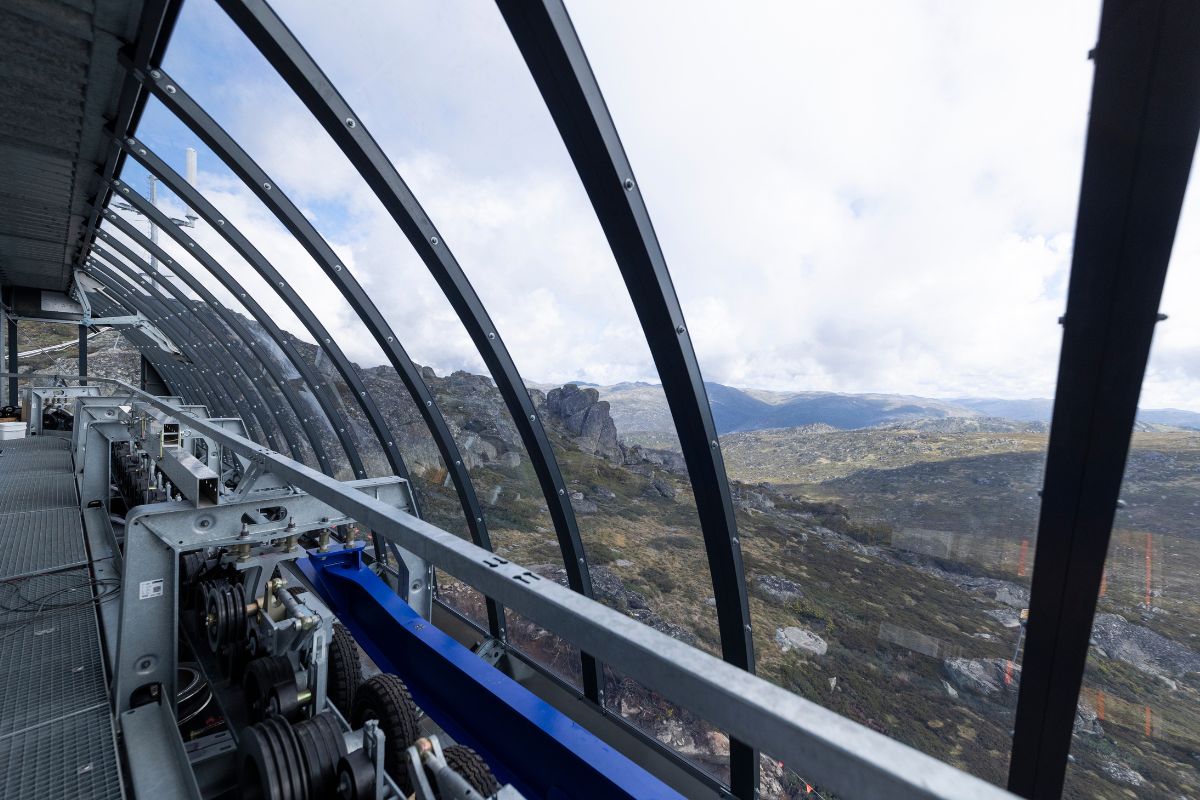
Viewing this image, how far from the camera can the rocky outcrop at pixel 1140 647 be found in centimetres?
198

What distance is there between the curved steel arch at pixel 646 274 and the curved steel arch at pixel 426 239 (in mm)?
1645

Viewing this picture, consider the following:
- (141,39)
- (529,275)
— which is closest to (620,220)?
(529,275)

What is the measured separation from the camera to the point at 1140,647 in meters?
2.05

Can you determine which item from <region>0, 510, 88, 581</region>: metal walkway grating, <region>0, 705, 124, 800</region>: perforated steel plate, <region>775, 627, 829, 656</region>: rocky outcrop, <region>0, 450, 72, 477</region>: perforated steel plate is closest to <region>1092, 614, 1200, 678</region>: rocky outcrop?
<region>775, 627, 829, 656</region>: rocky outcrop

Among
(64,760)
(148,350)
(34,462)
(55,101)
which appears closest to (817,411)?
(64,760)

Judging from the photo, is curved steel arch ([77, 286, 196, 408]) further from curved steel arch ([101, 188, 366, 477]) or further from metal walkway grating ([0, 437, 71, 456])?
curved steel arch ([101, 188, 366, 477])

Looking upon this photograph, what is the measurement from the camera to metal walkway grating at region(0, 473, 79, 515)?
5.00 meters

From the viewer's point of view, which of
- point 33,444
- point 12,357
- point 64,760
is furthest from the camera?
point 12,357

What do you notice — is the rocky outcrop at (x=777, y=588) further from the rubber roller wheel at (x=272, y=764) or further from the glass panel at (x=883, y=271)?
the rubber roller wheel at (x=272, y=764)

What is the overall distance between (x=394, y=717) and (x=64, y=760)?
120cm

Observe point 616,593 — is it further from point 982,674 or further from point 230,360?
point 230,360

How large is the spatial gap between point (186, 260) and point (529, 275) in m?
8.63

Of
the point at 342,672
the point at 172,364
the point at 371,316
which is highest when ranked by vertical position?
the point at 371,316

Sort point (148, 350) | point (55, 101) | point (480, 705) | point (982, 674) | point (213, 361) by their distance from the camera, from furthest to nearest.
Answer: point (148, 350)
point (213, 361)
point (55, 101)
point (982, 674)
point (480, 705)
